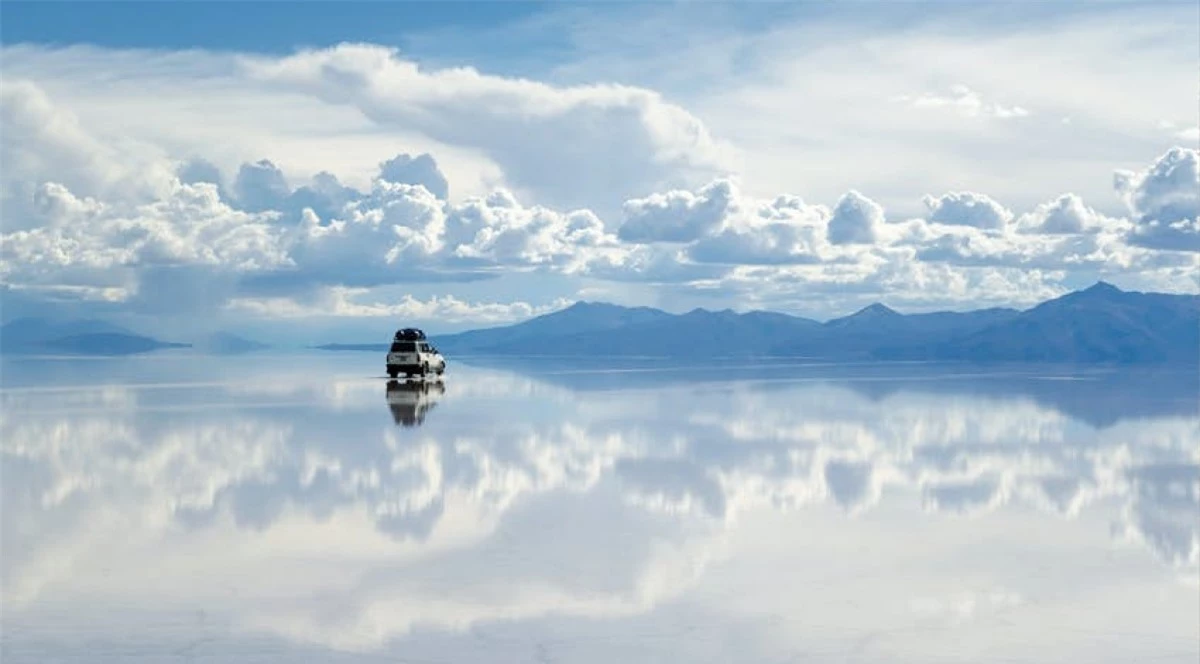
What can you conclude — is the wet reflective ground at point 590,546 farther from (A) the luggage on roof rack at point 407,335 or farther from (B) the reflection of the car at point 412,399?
(A) the luggage on roof rack at point 407,335

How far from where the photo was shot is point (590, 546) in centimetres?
2514

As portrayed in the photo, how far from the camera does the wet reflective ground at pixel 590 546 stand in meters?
18.0

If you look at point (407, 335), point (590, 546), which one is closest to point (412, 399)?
point (407, 335)

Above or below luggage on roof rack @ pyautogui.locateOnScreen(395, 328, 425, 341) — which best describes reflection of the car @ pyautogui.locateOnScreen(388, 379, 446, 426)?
below

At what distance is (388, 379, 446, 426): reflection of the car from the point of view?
59875 mm

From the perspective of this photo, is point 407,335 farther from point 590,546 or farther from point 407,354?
point 590,546

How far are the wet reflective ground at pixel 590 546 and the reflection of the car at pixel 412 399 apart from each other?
21.8 feet

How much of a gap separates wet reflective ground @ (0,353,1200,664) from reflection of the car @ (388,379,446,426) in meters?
6.64

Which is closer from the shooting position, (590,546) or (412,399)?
(590,546)

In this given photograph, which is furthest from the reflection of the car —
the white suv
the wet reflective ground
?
the wet reflective ground

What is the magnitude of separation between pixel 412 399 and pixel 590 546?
175ft

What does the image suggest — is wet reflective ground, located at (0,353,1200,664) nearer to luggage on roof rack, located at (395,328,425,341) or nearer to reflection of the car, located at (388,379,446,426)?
reflection of the car, located at (388,379,446,426)

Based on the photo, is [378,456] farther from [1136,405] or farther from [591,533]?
[1136,405]

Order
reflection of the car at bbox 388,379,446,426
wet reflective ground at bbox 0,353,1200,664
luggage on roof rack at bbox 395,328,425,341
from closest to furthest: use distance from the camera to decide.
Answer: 1. wet reflective ground at bbox 0,353,1200,664
2. reflection of the car at bbox 388,379,446,426
3. luggage on roof rack at bbox 395,328,425,341
